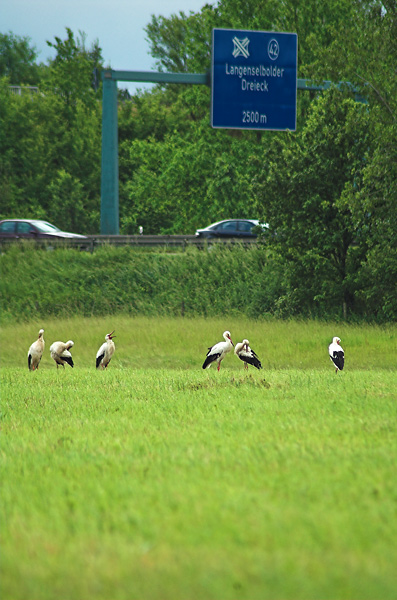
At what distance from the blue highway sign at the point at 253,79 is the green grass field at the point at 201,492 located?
1842cm

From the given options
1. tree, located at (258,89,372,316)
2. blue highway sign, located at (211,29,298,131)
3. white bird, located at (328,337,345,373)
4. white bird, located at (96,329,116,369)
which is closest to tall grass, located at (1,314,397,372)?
tree, located at (258,89,372,316)

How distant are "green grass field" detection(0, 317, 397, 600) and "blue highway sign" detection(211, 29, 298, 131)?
18424 mm

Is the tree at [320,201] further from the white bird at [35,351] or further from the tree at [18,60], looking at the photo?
the tree at [18,60]

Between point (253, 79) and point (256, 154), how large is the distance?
1328 cm

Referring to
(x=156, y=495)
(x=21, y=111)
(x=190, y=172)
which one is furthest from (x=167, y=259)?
(x=156, y=495)

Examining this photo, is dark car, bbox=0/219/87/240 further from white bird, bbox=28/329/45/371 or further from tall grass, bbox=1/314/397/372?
white bird, bbox=28/329/45/371

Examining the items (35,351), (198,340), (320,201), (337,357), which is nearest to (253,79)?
(320,201)

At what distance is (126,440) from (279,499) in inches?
112

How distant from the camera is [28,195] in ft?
180

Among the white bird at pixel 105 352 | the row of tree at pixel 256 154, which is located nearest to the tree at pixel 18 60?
the row of tree at pixel 256 154

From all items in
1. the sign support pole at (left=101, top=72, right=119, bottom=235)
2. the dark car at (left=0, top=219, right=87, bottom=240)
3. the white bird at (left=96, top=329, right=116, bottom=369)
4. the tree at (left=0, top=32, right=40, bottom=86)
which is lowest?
the white bird at (left=96, top=329, right=116, bottom=369)

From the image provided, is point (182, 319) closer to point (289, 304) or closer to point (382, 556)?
point (289, 304)

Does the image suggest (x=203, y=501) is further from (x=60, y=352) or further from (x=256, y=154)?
(x=256, y=154)

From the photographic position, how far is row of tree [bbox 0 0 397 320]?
21875 mm
